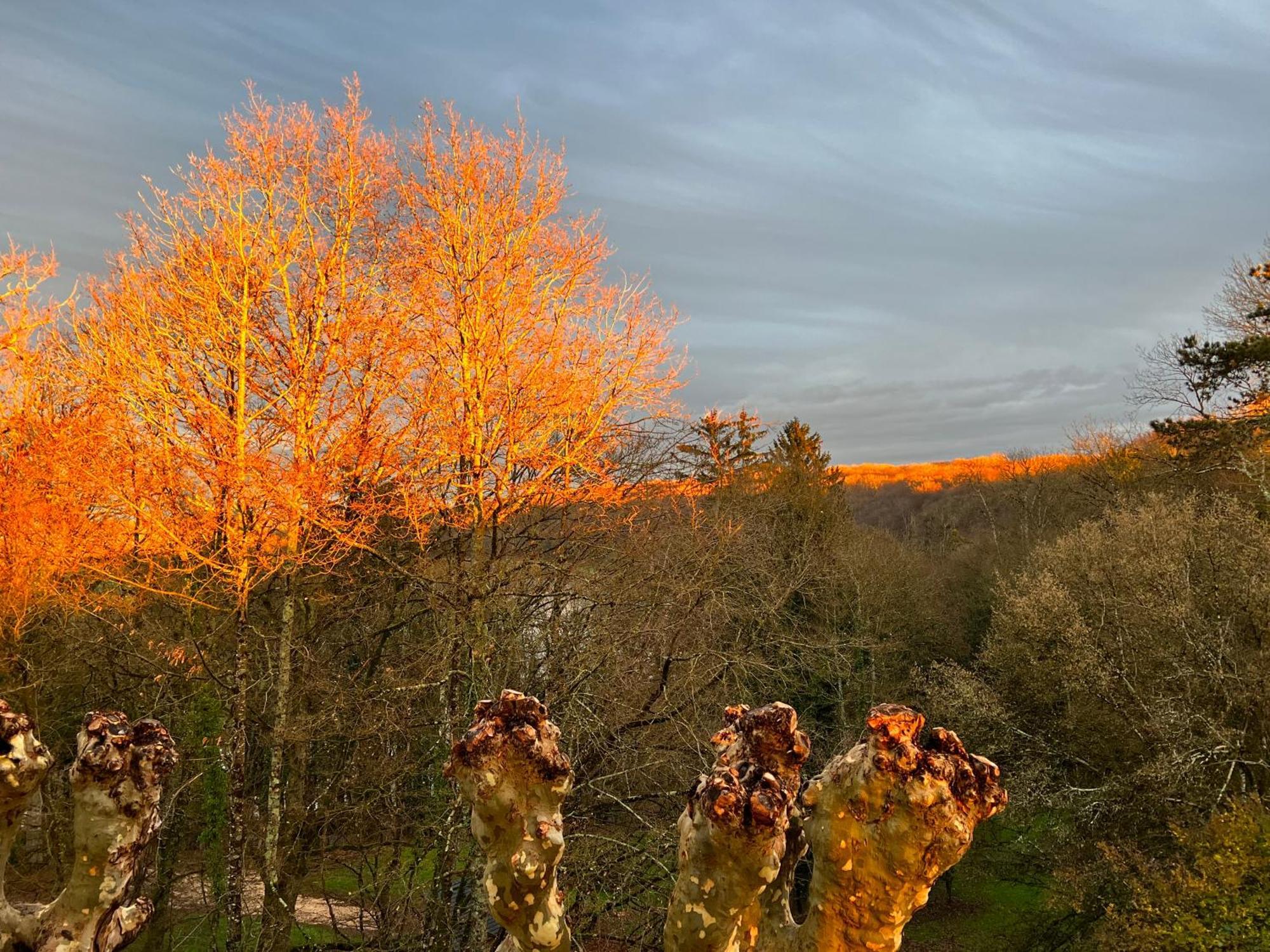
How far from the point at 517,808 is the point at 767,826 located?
1.23m

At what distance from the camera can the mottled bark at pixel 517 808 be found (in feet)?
12.5

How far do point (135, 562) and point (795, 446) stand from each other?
24295 millimetres

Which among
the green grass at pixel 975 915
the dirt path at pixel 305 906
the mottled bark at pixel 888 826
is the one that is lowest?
the green grass at pixel 975 915

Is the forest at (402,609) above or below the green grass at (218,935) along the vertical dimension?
above

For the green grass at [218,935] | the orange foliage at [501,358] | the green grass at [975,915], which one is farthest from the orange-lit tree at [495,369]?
the green grass at [975,915]

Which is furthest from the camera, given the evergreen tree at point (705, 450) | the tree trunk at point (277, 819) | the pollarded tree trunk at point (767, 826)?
the evergreen tree at point (705, 450)

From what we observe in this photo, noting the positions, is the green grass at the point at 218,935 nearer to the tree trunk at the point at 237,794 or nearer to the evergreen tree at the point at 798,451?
the tree trunk at the point at 237,794

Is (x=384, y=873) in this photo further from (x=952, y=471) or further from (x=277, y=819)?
(x=952, y=471)

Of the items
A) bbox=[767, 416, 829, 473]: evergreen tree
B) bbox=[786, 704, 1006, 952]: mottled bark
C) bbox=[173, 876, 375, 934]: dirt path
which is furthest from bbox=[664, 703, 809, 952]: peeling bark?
bbox=[767, 416, 829, 473]: evergreen tree

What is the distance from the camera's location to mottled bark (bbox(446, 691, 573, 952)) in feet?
12.5

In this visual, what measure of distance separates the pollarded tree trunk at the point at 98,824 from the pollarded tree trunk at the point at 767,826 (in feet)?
5.99

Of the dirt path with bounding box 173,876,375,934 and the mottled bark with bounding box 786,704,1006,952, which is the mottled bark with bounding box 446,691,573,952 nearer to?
the mottled bark with bounding box 786,704,1006,952

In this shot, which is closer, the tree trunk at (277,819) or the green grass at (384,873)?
the tree trunk at (277,819)

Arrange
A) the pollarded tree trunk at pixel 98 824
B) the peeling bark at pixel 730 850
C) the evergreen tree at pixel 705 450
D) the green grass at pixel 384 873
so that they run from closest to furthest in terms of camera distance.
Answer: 1. the peeling bark at pixel 730 850
2. the pollarded tree trunk at pixel 98 824
3. the green grass at pixel 384 873
4. the evergreen tree at pixel 705 450
